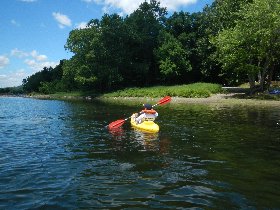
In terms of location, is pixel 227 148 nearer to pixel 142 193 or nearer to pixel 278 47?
pixel 142 193

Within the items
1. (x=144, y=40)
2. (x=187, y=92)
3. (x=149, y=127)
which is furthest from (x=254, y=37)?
(x=144, y=40)

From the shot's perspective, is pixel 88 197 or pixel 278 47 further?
pixel 278 47

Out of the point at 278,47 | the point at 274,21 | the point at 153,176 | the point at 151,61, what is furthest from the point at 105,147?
the point at 151,61

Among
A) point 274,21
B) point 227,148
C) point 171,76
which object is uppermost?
point 274,21

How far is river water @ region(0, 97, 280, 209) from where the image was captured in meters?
9.36

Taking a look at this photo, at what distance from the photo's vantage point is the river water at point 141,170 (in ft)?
30.7

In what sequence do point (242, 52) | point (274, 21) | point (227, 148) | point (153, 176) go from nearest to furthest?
point (153, 176), point (227, 148), point (274, 21), point (242, 52)

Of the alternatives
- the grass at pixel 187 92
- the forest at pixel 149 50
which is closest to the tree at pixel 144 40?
the forest at pixel 149 50

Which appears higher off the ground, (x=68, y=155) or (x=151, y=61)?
(x=151, y=61)

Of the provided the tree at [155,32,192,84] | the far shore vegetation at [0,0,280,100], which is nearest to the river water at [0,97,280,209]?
the far shore vegetation at [0,0,280,100]

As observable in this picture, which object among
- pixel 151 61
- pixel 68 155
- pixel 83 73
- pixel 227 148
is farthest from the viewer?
pixel 151 61

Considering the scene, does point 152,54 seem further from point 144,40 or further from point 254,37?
point 254,37

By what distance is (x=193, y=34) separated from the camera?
76188 mm

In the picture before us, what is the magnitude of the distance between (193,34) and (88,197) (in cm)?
7022
